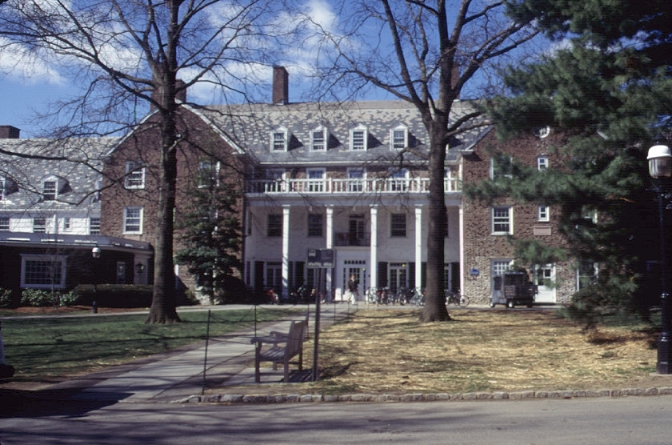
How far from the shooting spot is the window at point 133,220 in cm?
4041

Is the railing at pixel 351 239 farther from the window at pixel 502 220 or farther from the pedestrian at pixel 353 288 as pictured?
the window at pixel 502 220

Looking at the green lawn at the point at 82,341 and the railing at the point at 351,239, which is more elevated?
the railing at the point at 351,239

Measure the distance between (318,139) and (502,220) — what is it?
41.5 ft

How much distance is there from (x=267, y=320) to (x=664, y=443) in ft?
59.6

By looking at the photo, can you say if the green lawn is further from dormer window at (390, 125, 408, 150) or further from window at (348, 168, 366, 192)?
dormer window at (390, 125, 408, 150)

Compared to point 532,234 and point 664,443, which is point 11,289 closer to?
point 532,234

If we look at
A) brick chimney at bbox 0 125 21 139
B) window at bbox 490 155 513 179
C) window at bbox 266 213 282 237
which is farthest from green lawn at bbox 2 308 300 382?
brick chimney at bbox 0 125 21 139

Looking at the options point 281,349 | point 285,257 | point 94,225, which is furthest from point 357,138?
point 281,349

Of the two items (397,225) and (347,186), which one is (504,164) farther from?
(397,225)

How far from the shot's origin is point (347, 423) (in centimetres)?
784

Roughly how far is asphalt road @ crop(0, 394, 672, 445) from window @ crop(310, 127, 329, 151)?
33.3 meters

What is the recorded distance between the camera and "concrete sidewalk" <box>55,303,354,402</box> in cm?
980

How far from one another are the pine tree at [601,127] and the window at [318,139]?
27177mm

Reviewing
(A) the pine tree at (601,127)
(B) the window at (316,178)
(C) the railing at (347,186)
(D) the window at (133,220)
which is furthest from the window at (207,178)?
(A) the pine tree at (601,127)
